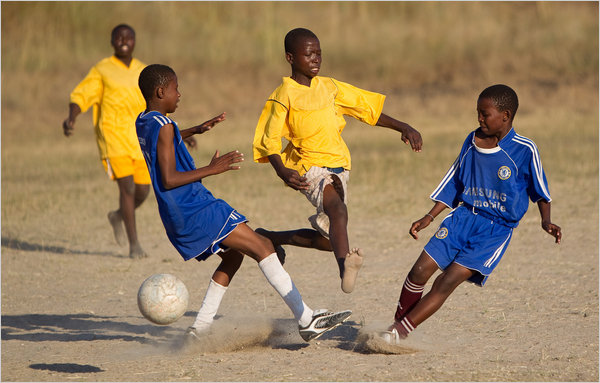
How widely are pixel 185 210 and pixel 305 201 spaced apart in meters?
6.38

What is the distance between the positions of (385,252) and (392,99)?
38.9 ft

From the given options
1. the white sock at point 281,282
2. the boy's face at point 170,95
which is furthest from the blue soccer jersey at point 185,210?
the white sock at point 281,282

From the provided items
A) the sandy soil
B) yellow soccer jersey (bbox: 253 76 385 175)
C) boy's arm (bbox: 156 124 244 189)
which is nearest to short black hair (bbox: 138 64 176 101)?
boy's arm (bbox: 156 124 244 189)

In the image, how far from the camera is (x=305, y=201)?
38.6 feet

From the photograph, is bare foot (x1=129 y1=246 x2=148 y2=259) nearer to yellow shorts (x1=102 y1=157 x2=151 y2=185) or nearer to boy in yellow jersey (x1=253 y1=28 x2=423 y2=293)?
yellow shorts (x1=102 y1=157 x2=151 y2=185)

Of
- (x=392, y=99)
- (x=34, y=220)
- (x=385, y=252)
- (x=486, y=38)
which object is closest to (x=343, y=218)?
(x=385, y=252)

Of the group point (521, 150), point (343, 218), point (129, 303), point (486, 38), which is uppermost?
point (486, 38)

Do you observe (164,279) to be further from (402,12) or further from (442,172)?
(402,12)

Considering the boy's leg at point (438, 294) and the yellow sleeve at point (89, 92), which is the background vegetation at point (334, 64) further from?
the boy's leg at point (438, 294)

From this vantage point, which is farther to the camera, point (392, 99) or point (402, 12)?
point (402, 12)

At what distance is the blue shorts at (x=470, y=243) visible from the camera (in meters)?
5.34

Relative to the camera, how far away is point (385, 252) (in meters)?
8.96

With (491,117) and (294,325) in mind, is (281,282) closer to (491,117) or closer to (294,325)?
(294,325)

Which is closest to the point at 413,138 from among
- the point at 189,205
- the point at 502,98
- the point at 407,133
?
the point at 407,133
